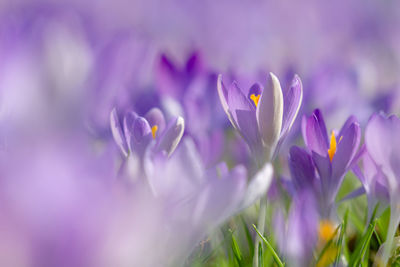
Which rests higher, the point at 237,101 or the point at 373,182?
the point at 237,101

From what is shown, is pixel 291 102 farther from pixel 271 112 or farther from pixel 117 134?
pixel 117 134

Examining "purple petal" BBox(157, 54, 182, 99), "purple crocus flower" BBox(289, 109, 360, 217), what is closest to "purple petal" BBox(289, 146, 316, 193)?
"purple crocus flower" BBox(289, 109, 360, 217)

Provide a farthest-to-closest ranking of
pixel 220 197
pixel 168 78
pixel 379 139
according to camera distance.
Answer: pixel 168 78 → pixel 379 139 → pixel 220 197

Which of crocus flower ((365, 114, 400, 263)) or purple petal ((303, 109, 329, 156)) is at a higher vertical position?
purple petal ((303, 109, 329, 156))

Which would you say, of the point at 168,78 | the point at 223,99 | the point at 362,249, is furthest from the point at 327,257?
the point at 168,78

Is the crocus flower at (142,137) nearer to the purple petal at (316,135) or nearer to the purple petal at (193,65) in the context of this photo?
the purple petal at (316,135)

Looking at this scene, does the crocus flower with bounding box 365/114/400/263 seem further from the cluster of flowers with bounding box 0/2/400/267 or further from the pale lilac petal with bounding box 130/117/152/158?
the pale lilac petal with bounding box 130/117/152/158

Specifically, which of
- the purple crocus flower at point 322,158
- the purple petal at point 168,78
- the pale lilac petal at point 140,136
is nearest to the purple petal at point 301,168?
the purple crocus flower at point 322,158
